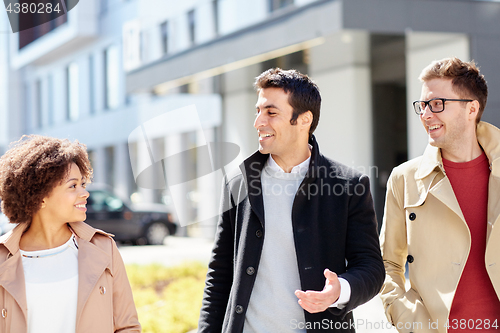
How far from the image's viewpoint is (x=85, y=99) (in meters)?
28.7

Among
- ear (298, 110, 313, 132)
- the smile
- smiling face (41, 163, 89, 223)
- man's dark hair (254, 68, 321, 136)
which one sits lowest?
smiling face (41, 163, 89, 223)

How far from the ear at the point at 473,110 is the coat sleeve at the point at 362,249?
723mm

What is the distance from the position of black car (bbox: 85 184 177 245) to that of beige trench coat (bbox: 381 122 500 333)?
1345cm

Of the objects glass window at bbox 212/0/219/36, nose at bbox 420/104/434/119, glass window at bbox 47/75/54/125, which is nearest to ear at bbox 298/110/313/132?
nose at bbox 420/104/434/119

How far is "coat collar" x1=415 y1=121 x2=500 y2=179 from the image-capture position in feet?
9.97

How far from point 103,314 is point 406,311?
1457mm

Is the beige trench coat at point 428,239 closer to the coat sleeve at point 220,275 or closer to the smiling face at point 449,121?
the smiling face at point 449,121

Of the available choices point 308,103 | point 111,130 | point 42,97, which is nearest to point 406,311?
point 308,103

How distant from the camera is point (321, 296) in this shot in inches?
98.7

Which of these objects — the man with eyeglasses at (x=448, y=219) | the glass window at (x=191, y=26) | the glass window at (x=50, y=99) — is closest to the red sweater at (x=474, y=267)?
the man with eyeglasses at (x=448, y=219)

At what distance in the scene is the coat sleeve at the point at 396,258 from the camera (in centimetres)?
309

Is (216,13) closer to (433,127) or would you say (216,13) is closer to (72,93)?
(433,127)

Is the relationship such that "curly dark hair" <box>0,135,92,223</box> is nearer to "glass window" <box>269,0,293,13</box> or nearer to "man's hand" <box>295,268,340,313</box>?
"man's hand" <box>295,268,340,313</box>

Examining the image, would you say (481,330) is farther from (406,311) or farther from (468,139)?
(468,139)
